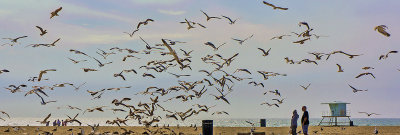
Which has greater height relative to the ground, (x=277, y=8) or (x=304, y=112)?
(x=277, y=8)

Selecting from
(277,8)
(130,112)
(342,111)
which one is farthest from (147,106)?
(342,111)

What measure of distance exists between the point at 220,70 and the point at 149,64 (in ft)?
13.9

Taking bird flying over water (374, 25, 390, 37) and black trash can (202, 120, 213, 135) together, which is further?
black trash can (202, 120, 213, 135)

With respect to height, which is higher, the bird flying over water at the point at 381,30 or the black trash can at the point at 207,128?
the bird flying over water at the point at 381,30

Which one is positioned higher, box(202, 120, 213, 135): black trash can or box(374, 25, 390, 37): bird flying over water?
box(374, 25, 390, 37): bird flying over water

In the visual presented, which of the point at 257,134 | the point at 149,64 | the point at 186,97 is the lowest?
the point at 257,134

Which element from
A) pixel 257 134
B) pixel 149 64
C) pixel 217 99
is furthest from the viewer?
pixel 257 134

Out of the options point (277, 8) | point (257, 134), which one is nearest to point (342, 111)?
point (257, 134)

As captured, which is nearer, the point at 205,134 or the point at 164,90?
the point at 205,134

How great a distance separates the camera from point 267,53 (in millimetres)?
30250

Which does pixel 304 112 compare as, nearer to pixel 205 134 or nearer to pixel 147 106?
pixel 205 134

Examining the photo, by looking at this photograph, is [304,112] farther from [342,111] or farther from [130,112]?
[342,111]

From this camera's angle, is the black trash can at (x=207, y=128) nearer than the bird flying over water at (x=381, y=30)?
No

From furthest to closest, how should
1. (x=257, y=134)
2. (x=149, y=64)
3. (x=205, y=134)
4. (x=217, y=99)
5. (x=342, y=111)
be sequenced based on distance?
(x=342, y=111)
(x=257, y=134)
(x=149, y=64)
(x=217, y=99)
(x=205, y=134)
